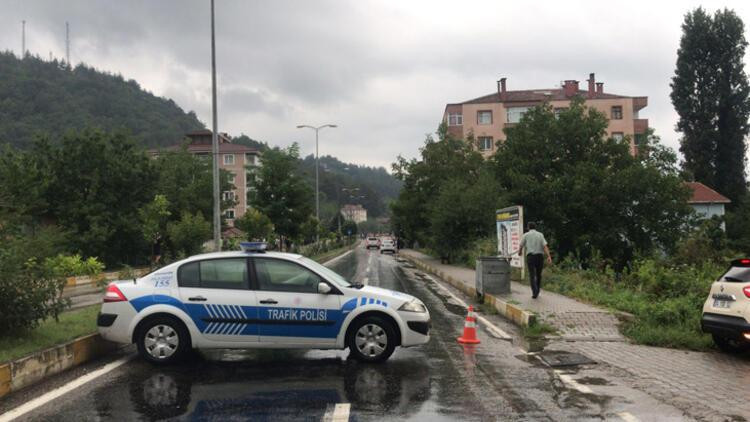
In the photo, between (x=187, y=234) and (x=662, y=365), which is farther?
(x=187, y=234)

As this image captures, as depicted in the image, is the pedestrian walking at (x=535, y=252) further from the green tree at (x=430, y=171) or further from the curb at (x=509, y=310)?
the green tree at (x=430, y=171)

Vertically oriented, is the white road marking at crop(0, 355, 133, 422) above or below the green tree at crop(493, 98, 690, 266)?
below

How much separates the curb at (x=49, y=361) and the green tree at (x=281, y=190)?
28.3 meters

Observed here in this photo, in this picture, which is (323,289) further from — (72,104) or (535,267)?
(72,104)

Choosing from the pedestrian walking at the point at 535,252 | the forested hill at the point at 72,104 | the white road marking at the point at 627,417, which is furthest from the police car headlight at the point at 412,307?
the forested hill at the point at 72,104

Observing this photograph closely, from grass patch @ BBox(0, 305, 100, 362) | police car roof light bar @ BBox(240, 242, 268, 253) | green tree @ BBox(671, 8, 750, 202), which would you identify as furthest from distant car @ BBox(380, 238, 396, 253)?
police car roof light bar @ BBox(240, 242, 268, 253)

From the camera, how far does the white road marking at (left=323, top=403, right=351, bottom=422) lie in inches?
205

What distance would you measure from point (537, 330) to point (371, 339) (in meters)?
3.97

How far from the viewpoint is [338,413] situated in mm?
5406

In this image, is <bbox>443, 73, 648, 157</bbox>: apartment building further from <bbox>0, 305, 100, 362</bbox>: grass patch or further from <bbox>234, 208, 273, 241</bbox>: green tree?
<bbox>0, 305, 100, 362</bbox>: grass patch

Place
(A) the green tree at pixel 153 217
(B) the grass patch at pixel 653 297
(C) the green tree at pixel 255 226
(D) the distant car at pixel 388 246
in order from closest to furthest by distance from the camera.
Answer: (B) the grass patch at pixel 653 297, (A) the green tree at pixel 153 217, (C) the green tree at pixel 255 226, (D) the distant car at pixel 388 246

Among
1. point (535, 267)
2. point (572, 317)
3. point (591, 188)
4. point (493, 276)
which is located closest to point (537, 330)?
point (572, 317)

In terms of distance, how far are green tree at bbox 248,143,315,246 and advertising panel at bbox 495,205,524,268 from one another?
17832mm

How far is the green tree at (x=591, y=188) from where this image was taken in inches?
1355
